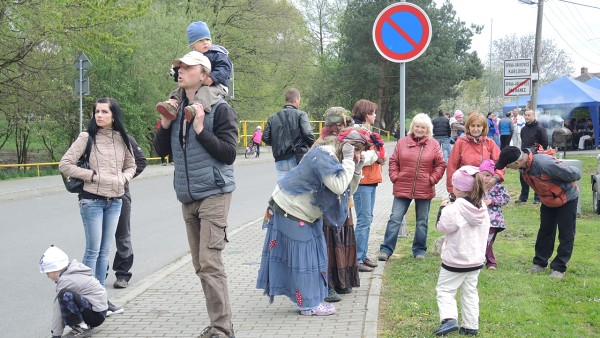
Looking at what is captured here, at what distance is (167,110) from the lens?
534cm

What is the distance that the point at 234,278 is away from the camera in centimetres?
809

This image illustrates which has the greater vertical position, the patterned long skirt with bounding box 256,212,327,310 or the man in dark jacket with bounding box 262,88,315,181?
the man in dark jacket with bounding box 262,88,315,181

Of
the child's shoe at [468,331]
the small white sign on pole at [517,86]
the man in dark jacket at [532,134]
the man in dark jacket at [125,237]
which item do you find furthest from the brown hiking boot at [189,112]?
the small white sign on pole at [517,86]

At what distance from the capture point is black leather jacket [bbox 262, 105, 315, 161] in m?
9.79

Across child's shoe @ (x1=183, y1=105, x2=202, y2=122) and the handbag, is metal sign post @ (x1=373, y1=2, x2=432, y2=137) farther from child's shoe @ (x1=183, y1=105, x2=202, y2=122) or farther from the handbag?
child's shoe @ (x1=183, y1=105, x2=202, y2=122)

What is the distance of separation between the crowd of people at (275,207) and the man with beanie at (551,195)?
12mm

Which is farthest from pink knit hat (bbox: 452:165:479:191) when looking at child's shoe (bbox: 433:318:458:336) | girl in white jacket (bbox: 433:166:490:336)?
child's shoe (bbox: 433:318:458:336)

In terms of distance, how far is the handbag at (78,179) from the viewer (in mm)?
6508

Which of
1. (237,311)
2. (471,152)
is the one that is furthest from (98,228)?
(471,152)

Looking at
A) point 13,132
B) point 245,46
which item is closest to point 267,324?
point 13,132

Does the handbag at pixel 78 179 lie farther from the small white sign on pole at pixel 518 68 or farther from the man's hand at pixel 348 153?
the small white sign on pole at pixel 518 68

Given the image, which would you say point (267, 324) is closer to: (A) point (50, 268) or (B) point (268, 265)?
(B) point (268, 265)

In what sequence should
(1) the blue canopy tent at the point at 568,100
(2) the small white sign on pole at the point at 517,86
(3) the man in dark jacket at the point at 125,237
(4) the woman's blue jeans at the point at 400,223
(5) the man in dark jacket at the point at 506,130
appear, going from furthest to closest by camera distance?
1. (1) the blue canopy tent at the point at 568,100
2. (5) the man in dark jacket at the point at 506,130
3. (2) the small white sign on pole at the point at 517,86
4. (4) the woman's blue jeans at the point at 400,223
5. (3) the man in dark jacket at the point at 125,237

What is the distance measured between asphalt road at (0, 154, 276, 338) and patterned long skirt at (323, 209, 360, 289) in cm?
228
